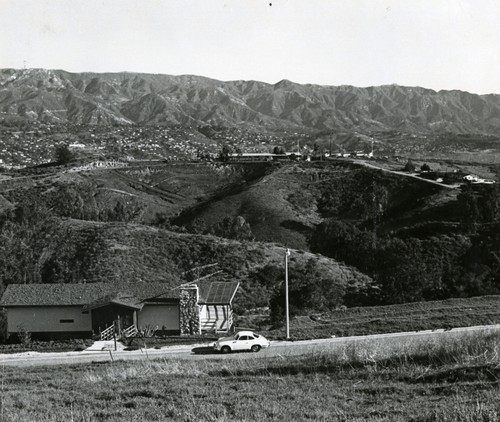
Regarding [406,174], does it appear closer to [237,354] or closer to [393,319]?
[393,319]

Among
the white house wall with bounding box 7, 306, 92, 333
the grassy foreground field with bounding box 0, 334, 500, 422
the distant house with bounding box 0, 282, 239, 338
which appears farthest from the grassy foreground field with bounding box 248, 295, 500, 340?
the white house wall with bounding box 7, 306, 92, 333

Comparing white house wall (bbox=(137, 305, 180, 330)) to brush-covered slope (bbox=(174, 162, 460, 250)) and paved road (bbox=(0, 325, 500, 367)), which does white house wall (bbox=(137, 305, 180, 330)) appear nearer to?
paved road (bbox=(0, 325, 500, 367))

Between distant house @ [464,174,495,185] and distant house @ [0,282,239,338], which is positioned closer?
distant house @ [0,282,239,338]

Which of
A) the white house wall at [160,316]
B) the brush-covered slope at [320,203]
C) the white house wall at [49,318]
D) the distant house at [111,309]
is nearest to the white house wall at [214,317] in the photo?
the distant house at [111,309]

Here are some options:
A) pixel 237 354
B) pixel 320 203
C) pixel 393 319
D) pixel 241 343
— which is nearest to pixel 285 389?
pixel 237 354

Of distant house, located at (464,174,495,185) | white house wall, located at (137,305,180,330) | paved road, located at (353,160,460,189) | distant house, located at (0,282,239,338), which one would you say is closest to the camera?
distant house, located at (0,282,239,338)

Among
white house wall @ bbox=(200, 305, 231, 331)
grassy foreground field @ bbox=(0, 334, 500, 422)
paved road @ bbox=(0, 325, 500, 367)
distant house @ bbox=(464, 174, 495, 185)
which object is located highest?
distant house @ bbox=(464, 174, 495, 185)

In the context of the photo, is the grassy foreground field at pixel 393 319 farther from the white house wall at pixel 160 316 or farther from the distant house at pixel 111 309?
the white house wall at pixel 160 316
